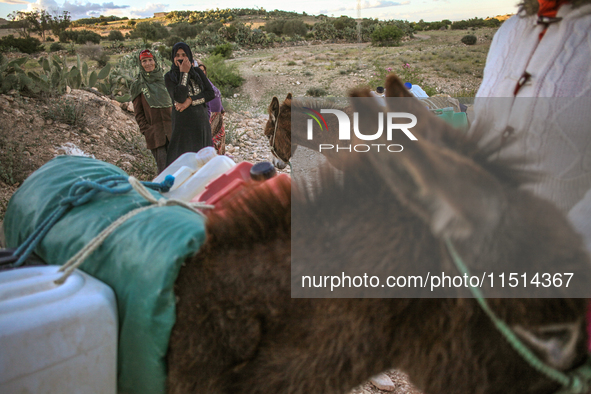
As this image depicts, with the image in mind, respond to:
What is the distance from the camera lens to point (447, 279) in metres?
0.70

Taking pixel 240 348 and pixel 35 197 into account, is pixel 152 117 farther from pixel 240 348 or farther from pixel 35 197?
pixel 240 348

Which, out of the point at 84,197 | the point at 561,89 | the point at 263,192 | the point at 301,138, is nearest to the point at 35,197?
the point at 84,197

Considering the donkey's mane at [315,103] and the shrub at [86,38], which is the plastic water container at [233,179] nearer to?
the donkey's mane at [315,103]

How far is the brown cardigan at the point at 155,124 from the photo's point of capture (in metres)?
5.03

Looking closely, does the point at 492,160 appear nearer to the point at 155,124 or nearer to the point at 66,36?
the point at 155,124

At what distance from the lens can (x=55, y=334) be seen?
30.7 inches

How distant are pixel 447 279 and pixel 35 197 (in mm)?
1357

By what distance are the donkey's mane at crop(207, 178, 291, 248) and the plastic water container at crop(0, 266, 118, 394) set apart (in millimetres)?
331

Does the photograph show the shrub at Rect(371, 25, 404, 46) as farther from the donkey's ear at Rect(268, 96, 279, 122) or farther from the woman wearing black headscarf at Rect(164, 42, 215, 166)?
the donkey's ear at Rect(268, 96, 279, 122)

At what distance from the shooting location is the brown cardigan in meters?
5.03

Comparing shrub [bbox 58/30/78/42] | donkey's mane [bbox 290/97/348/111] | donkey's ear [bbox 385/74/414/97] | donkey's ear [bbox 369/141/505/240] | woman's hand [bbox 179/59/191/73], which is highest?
shrub [bbox 58/30/78/42]

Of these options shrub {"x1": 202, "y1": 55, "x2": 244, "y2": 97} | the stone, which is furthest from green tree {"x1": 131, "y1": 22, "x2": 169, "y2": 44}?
the stone

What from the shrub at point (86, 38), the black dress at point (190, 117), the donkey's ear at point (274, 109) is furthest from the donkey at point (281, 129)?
the shrub at point (86, 38)

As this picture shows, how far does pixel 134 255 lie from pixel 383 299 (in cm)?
65
